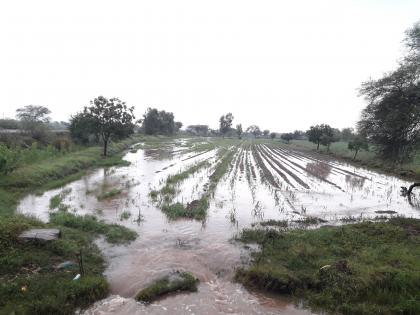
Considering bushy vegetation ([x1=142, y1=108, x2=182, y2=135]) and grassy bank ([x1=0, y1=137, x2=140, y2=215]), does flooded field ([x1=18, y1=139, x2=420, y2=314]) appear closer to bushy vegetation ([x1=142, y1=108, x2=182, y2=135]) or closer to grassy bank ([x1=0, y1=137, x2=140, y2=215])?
grassy bank ([x1=0, y1=137, x2=140, y2=215])

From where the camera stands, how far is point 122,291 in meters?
7.01

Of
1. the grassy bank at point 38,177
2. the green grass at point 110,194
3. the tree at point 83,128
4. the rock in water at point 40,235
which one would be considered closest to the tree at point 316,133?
the tree at point 83,128

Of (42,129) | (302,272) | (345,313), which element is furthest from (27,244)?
(42,129)

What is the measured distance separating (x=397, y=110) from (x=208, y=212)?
9.73 meters

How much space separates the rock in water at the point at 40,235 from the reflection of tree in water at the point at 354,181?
18996 millimetres

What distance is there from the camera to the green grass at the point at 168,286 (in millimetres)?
6746

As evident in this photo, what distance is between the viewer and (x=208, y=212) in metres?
13.4

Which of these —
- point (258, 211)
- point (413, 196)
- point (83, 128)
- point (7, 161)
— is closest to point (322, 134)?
point (413, 196)

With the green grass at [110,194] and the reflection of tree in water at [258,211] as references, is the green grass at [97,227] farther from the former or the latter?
the reflection of tree in water at [258,211]

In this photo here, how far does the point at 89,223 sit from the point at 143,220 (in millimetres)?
2123

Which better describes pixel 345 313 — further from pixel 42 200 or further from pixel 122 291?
pixel 42 200

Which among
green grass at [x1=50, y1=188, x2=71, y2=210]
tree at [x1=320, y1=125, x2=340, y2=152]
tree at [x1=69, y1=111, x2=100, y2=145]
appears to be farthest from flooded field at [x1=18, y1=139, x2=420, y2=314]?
tree at [x1=320, y1=125, x2=340, y2=152]

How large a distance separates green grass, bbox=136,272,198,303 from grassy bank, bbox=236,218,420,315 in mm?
1296

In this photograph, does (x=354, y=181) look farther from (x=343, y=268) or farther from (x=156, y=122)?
(x=156, y=122)
